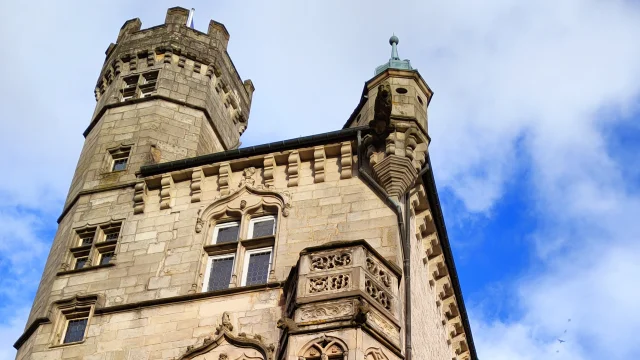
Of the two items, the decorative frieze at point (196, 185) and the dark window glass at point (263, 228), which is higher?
the decorative frieze at point (196, 185)

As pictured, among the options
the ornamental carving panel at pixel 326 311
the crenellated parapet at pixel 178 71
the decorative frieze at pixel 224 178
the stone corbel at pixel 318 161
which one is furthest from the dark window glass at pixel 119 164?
the ornamental carving panel at pixel 326 311

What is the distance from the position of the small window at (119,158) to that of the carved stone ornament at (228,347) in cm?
622

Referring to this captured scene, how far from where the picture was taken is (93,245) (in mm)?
17672

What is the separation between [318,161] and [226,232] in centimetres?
217

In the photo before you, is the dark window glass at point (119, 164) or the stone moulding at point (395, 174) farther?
the dark window glass at point (119, 164)

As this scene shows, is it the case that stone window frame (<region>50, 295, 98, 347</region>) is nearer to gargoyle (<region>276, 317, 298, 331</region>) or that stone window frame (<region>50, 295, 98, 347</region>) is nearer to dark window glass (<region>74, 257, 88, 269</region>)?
dark window glass (<region>74, 257, 88, 269</region>)

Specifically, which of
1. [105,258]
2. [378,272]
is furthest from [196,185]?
[378,272]

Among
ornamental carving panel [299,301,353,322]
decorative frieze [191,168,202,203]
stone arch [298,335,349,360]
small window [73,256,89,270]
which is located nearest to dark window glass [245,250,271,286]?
decorative frieze [191,168,202,203]

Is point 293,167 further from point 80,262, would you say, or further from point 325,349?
point 325,349

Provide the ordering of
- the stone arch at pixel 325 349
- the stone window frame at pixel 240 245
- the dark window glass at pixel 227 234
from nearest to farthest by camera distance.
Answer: the stone arch at pixel 325 349
the stone window frame at pixel 240 245
the dark window glass at pixel 227 234

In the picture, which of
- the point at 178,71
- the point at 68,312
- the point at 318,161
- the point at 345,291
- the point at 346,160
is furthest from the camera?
the point at 178,71

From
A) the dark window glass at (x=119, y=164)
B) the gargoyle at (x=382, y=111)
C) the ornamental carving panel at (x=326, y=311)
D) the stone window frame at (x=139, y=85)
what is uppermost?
the stone window frame at (x=139, y=85)

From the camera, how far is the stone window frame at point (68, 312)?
16.2 meters

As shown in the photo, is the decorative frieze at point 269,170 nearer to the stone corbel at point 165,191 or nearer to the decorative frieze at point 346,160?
A: the decorative frieze at point 346,160
